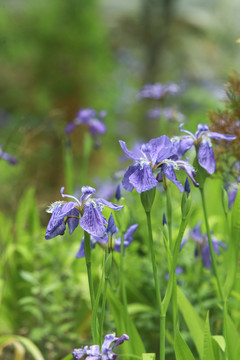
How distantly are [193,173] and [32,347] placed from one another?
3.32 feet

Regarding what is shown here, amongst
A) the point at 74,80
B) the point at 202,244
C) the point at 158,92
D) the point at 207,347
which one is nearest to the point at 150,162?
the point at 207,347

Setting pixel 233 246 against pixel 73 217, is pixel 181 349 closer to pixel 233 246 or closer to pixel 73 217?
pixel 233 246

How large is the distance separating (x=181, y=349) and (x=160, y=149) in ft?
1.98

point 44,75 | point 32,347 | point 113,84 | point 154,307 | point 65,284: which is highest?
point 113,84

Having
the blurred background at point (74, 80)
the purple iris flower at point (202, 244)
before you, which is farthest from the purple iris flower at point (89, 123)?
the blurred background at point (74, 80)

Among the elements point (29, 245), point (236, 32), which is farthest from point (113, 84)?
point (29, 245)

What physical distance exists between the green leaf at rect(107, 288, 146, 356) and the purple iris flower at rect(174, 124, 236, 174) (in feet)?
1.95

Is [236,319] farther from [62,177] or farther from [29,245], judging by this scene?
[62,177]

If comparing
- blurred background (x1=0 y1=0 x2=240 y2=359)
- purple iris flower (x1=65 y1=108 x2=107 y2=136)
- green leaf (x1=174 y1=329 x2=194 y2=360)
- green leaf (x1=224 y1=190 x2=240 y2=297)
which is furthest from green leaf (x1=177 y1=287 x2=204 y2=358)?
blurred background (x1=0 y1=0 x2=240 y2=359)

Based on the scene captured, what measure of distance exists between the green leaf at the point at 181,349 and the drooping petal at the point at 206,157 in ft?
1.65

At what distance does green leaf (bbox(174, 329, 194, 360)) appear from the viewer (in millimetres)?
1358

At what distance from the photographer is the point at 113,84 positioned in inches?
336

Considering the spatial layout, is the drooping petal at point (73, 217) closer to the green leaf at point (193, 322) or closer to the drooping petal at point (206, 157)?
the drooping petal at point (206, 157)

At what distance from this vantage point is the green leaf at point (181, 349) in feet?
4.46
